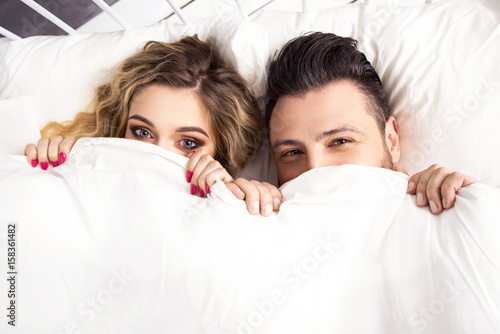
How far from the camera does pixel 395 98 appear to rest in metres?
1.17

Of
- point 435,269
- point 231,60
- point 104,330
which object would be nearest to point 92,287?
point 104,330

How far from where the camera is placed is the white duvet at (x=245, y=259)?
27.8 inches

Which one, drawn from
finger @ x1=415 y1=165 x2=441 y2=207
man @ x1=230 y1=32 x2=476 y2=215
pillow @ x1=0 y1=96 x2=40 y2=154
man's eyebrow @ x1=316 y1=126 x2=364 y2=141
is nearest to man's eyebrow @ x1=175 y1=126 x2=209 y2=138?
man @ x1=230 y1=32 x2=476 y2=215

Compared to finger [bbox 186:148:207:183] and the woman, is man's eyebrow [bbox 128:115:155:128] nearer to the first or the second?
the woman

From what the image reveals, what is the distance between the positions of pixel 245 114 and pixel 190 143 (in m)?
0.22

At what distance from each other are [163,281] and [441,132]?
81 cm

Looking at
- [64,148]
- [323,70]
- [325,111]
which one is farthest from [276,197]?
[64,148]

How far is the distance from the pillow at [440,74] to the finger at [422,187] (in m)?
0.23

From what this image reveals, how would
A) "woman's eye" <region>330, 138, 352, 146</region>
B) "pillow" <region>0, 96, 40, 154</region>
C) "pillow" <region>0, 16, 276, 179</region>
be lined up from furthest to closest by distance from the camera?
"pillow" <region>0, 16, 276, 179</region>, "pillow" <region>0, 96, 40, 154</region>, "woman's eye" <region>330, 138, 352, 146</region>

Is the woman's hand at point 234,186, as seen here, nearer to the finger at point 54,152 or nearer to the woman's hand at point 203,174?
the woman's hand at point 203,174

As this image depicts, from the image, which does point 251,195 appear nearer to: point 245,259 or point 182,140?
point 245,259

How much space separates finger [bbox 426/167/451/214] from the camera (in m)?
0.79

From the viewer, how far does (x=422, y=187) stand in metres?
0.83

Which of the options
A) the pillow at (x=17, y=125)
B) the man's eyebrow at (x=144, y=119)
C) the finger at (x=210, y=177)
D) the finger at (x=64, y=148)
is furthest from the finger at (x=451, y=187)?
the pillow at (x=17, y=125)
